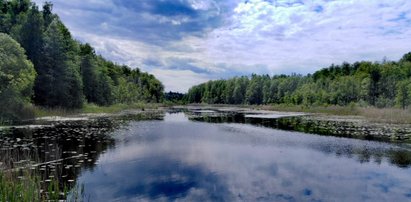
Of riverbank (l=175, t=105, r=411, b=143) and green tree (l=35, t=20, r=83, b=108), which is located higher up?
green tree (l=35, t=20, r=83, b=108)

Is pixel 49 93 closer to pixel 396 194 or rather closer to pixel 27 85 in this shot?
pixel 27 85

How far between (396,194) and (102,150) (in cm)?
1499

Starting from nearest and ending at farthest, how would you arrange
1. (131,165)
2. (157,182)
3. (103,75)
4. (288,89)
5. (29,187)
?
1. (29,187)
2. (157,182)
3. (131,165)
4. (103,75)
5. (288,89)

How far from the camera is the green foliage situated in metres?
32.6

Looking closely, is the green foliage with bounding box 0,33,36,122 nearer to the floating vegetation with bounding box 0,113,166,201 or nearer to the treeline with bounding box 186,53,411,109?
the floating vegetation with bounding box 0,113,166,201

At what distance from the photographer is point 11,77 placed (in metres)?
32.8

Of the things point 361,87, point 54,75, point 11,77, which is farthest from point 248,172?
point 361,87

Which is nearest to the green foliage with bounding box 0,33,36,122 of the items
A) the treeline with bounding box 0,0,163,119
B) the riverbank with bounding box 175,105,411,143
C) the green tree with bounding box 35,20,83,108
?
the treeline with bounding box 0,0,163,119

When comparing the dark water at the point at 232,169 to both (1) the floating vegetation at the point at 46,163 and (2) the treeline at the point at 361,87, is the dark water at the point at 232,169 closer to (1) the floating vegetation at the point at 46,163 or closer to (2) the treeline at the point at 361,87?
(1) the floating vegetation at the point at 46,163

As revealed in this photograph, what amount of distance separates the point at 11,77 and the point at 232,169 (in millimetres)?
27576

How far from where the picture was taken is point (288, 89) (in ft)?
479

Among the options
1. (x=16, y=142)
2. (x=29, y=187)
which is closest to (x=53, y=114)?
(x=16, y=142)

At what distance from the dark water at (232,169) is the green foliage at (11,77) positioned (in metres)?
12.6

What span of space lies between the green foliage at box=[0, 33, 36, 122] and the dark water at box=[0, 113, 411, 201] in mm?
12554
